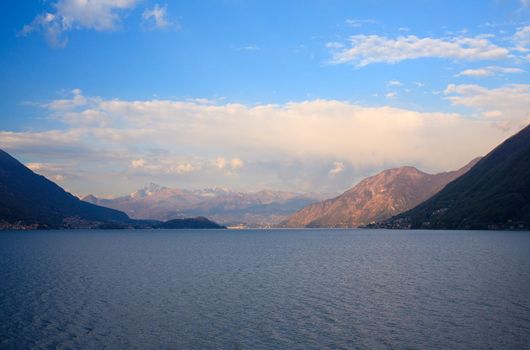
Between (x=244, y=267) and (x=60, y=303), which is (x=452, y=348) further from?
(x=244, y=267)

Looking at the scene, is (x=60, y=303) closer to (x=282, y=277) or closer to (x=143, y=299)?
(x=143, y=299)

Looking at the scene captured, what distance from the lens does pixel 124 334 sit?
53906mm

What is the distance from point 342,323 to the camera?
59062 millimetres

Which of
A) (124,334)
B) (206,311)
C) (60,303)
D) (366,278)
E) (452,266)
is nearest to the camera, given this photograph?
(124,334)

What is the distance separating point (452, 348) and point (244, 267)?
8631 cm

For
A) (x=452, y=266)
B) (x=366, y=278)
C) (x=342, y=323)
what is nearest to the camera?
(x=342, y=323)

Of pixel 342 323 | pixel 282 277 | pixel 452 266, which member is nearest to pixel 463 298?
pixel 342 323

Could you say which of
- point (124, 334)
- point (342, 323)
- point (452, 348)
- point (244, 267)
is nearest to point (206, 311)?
point (124, 334)

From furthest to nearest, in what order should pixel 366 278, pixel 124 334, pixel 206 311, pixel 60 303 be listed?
pixel 366 278, pixel 60 303, pixel 206 311, pixel 124 334

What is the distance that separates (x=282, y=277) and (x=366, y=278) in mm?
19876

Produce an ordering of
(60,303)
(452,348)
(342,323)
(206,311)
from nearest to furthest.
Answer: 1. (452,348)
2. (342,323)
3. (206,311)
4. (60,303)

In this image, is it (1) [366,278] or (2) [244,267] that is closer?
(1) [366,278]

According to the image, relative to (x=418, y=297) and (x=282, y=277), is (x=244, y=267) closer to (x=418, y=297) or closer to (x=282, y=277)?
(x=282, y=277)

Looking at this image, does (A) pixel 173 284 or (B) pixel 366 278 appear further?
(B) pixel 366 278
